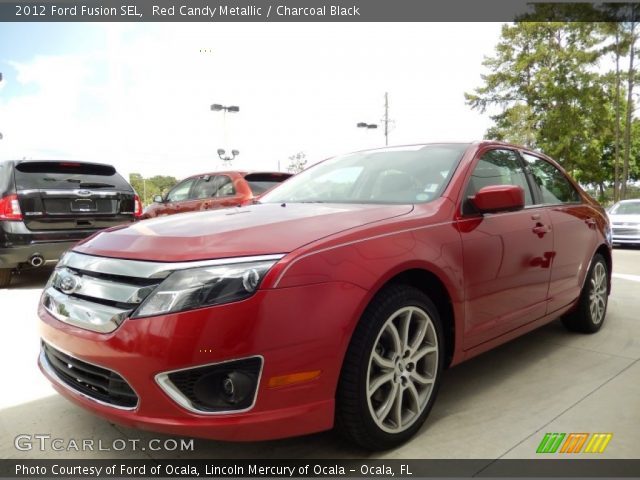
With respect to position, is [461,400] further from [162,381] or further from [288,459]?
[162,381]

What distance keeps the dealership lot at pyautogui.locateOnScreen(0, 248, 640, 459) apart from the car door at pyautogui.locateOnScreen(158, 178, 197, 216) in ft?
13.5

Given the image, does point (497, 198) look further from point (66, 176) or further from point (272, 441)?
point (66, 176)

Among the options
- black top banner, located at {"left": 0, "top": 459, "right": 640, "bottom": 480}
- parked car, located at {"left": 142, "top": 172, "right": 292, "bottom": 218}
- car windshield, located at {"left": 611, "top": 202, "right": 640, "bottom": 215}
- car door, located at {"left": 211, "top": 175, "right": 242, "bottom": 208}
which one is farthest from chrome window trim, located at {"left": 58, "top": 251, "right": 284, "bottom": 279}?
car windshield, located at {"left": 611, "top": 202, "right": 640, "bottom": 215}

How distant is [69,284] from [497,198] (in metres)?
2.09

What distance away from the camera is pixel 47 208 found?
5676mm

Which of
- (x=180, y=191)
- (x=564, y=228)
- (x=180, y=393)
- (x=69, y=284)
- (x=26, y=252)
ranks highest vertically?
(x=180, y=191)

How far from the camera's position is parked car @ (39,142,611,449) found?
177 centimetres

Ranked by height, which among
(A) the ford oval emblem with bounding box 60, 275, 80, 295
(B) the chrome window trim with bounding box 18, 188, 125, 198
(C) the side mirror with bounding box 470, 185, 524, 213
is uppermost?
(B) the chrome window trim with bounding box 18, 188, 125, 198

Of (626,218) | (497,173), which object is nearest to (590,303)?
(497,173)

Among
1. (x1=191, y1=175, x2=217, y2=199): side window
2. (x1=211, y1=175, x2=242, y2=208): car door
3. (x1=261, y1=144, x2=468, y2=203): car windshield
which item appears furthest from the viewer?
(x1=191, y1=175, x2=217, y2=199): side window

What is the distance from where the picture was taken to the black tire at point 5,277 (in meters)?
5.84

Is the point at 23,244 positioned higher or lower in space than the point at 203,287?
lower

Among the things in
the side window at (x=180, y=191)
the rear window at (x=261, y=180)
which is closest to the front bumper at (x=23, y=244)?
the rear window at (x=261, y=180)

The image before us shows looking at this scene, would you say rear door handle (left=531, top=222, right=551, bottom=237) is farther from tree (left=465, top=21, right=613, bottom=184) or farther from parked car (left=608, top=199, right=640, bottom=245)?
tree (left=465, top=21, right=613, bottom=184)
